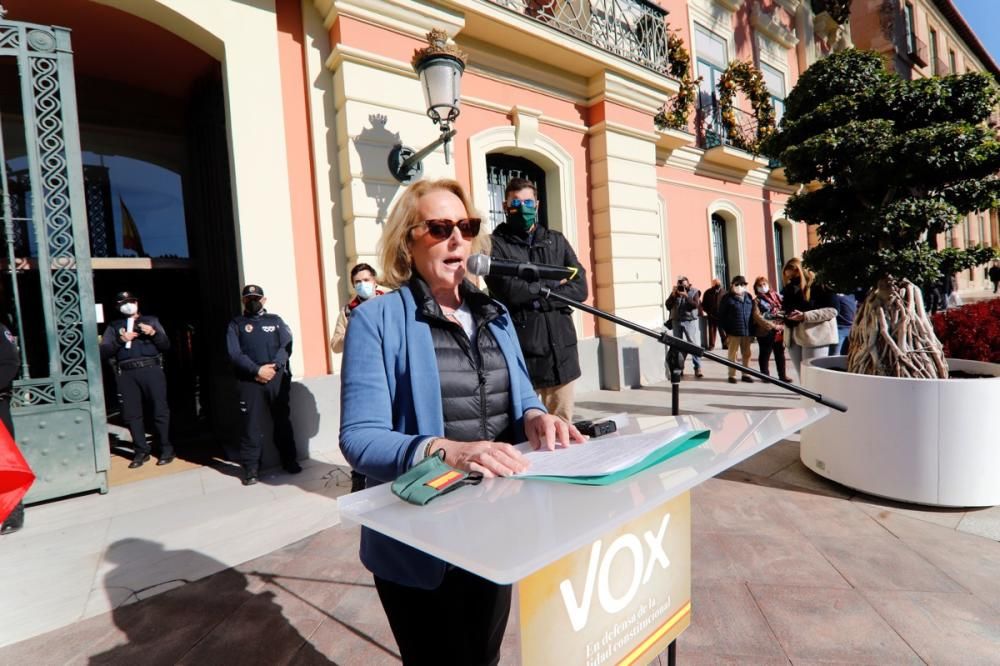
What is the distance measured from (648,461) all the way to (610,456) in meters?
0.08

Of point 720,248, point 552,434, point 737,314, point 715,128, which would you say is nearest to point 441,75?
point 552,434

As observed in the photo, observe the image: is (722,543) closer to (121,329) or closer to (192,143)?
(121,329)

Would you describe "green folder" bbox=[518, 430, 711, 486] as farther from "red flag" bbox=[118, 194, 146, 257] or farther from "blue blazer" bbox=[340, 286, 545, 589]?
"red flag" bbox=[118, 194, 146, 257]

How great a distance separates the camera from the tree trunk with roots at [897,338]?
11.3 ft

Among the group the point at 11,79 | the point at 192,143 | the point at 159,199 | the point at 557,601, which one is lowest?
the point at 557,601

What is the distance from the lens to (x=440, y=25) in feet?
18.6

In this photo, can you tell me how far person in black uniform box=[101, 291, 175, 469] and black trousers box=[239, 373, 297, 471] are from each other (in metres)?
1.33

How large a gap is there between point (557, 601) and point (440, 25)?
6191 mm

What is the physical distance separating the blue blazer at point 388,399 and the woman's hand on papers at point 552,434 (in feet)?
0.86

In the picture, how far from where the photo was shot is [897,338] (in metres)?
3.55

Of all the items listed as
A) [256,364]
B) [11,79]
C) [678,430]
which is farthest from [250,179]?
[678,430]

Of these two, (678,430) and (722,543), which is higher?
(678,430)

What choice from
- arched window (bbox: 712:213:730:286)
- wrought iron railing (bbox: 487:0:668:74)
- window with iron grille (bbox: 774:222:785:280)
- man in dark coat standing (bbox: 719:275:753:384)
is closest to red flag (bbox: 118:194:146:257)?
wrought iron railing (bbox: 487:0:668:74)

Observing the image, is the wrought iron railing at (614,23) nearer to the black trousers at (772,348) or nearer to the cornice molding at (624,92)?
the cornice molding at (624,92)
